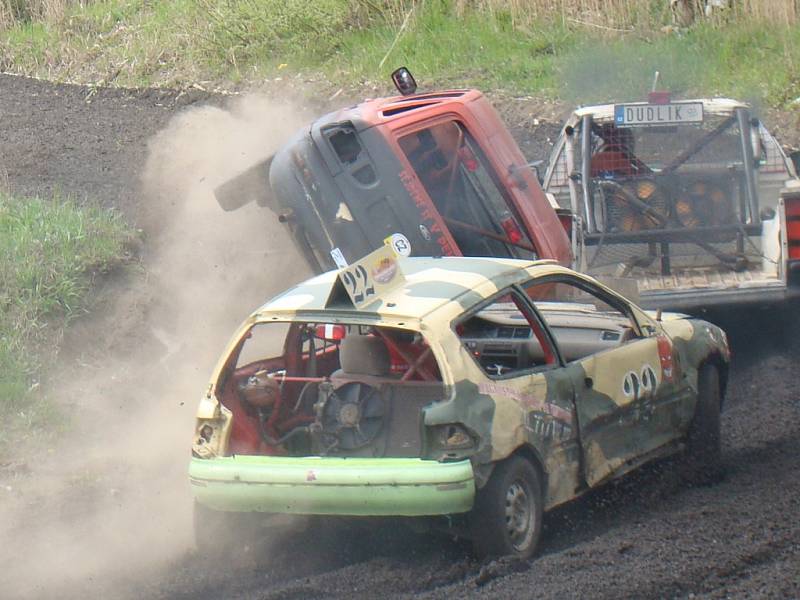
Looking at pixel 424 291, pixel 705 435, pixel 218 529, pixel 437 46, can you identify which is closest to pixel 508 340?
pixel 424 291

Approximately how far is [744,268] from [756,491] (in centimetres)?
348

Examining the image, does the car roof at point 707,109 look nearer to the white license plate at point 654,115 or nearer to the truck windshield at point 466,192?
the white license plate at point 654,115

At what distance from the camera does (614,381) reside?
22.4 ft

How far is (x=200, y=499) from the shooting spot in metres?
6.20

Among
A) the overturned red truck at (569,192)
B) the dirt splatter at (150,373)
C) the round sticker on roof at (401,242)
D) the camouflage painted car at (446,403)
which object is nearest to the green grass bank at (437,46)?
the dirt splatter at (150,373)

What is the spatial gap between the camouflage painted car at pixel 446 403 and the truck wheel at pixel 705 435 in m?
0.01

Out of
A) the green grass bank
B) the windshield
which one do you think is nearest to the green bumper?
the windshield

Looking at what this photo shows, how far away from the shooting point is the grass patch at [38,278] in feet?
30.7

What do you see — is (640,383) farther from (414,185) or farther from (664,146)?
(664,146)

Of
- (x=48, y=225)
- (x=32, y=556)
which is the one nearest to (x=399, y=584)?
(x=32, y=556)

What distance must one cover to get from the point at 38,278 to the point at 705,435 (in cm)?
565

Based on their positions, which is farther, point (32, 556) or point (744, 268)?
point (744, 268)

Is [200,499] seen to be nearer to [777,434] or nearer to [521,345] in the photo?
[521,345]

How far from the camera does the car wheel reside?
6.41 metres
